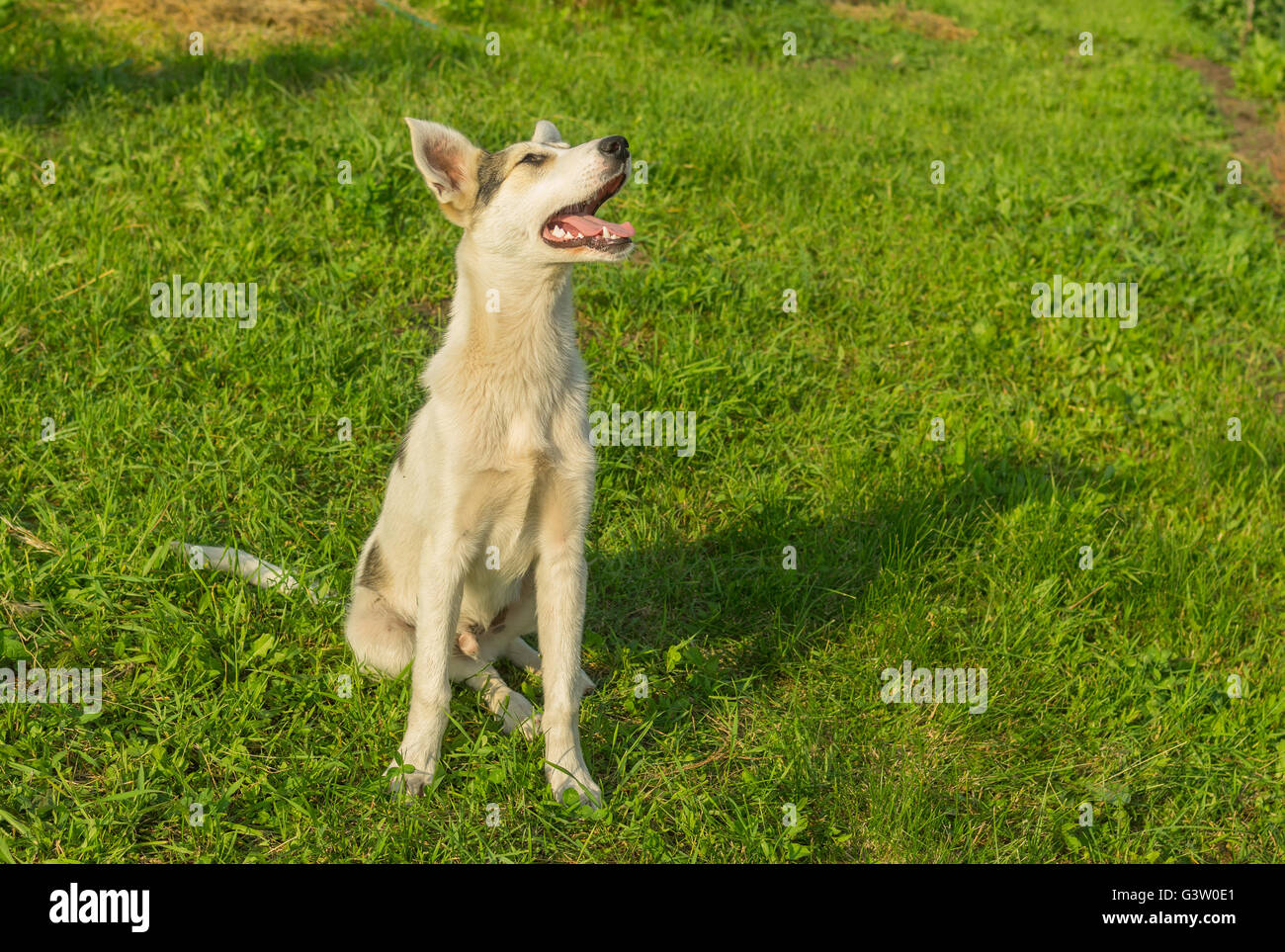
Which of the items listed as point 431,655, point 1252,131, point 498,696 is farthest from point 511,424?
point 1252,131

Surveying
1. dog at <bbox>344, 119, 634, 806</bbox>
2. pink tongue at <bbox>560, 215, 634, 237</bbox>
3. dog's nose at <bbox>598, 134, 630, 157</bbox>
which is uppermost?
dog's nose at <bbox>598, 134, 630, 157</bbox>

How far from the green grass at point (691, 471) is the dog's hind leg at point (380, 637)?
0.31 ft

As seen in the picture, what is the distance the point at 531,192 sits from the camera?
338 cm

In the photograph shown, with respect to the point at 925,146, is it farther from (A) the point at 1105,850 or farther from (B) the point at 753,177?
(A) the point at 1105,850

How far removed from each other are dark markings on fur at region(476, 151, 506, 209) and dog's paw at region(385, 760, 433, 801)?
179 centimetres

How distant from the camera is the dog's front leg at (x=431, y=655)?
3461 millimetres

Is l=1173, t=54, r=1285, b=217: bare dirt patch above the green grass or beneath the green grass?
above

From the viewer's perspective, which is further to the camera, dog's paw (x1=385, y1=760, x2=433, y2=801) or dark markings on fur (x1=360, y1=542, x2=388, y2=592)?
dark markings on fur (x1=360, y1=542, x2=388, y2=592)

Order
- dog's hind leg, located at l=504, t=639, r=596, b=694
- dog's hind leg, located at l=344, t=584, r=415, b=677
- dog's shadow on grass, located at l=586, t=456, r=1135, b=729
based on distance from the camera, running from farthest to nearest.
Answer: dog's shadow on grass, located at l=586, t=456, r=1135, b=729 → dog's hind leg, located at l=504, t=639, r=596, b=694 → dog's hind leg, located at l=344, t=584, r=415, b=677

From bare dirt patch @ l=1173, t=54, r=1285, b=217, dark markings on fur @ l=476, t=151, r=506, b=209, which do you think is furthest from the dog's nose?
bare dirt patch @ l=1173, t=54, r=1285, b=217

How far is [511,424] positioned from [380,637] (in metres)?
0.95

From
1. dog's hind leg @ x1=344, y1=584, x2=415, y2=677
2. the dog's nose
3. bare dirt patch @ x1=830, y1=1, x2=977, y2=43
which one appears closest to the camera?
the dog's nose

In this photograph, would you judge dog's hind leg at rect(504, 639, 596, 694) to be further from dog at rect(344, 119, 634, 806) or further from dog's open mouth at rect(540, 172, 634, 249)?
dog's open mouth at rect(540, 172, 634, 249)

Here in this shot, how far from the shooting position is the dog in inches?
134
